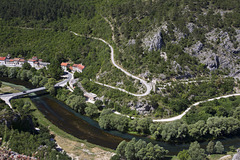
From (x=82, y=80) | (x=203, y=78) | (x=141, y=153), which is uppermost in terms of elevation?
(x=203, y=78)

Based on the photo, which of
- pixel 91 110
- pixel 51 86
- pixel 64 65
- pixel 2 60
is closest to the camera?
pixel 91 110

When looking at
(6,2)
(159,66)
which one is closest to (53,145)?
(159,66)

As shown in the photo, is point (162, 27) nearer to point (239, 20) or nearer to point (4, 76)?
point (239, 20)

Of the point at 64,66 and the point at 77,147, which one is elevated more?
the point at 64,66

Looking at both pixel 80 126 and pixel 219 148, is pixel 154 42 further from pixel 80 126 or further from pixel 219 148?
pixel 219 148

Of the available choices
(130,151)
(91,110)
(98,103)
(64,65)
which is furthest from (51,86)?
(130,151)

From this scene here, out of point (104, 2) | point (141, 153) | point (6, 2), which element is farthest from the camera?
point (6, 2)
